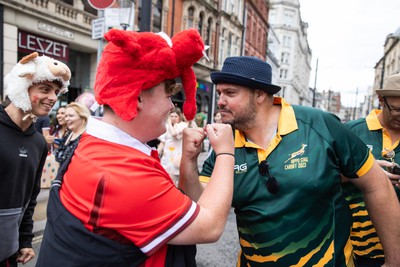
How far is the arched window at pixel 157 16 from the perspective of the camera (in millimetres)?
16375

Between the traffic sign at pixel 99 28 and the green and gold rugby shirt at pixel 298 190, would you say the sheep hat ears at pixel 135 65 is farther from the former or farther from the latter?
the traffic sign at pixel 99 28

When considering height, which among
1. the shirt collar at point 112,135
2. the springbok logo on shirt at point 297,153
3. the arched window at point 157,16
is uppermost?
the arched window at point 157,16

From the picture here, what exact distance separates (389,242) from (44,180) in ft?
20.4

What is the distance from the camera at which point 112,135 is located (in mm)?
1183

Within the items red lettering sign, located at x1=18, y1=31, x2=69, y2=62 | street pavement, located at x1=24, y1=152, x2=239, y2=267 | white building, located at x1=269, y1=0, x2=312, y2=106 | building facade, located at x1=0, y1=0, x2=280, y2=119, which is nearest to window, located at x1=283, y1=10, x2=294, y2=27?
white building, located at x1=269, y1=0, x2=312, y2=106

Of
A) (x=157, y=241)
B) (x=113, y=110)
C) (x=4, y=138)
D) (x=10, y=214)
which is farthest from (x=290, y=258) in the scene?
(x=4, y=138)

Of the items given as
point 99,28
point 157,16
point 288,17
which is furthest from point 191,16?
point 288,17

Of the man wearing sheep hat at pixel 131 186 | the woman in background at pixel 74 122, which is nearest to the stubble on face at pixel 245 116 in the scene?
the man wearing sheep hat at pixel 131 186

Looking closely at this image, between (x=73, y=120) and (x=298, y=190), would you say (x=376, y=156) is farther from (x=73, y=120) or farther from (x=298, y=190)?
(x=73, y=120)

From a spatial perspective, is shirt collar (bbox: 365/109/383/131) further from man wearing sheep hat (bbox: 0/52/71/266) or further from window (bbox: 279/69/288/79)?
window (bbox: 279/69/288/79)

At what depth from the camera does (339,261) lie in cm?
184

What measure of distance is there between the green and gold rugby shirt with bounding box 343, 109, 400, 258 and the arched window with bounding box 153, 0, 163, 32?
15.5m

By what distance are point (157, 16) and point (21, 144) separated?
52.1 feet

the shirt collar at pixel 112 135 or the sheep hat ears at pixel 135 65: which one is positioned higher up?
the sheep hat ears at pixel 135 65
